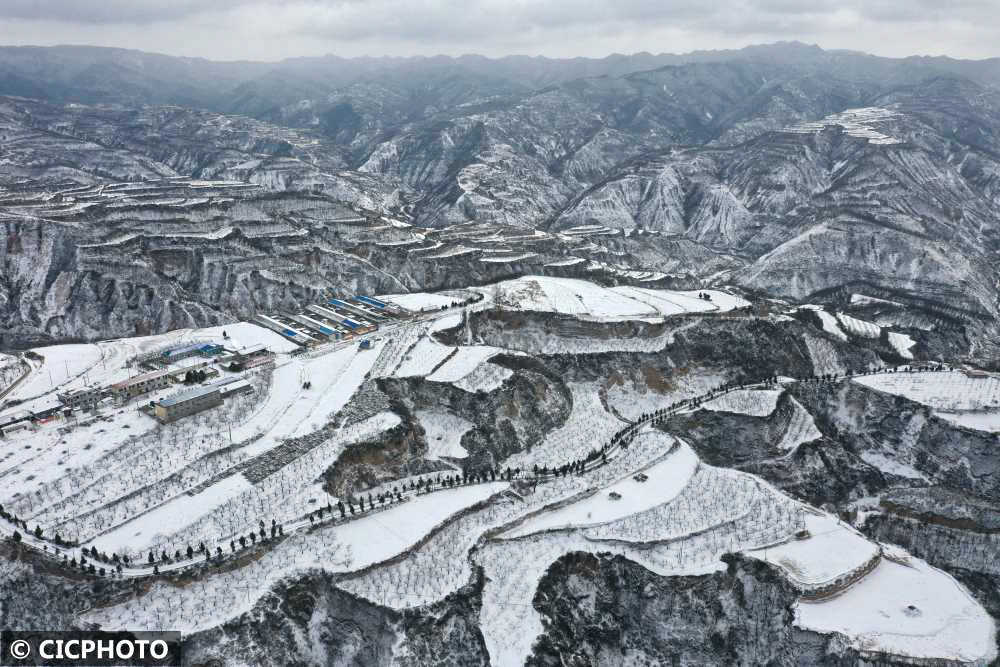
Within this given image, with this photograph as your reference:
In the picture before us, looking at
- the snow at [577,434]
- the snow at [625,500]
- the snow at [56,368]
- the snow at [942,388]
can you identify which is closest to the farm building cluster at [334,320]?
the snow at [56,368]

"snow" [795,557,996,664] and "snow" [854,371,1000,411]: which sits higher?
"snow" [854,371,1000,411]

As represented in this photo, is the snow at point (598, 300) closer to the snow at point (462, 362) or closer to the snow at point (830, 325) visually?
the snow at point (830, 325)

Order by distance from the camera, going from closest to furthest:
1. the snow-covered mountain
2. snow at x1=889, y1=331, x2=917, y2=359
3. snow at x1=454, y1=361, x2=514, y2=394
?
the snow-covered mountain < snow at x1=454, y1=361, x2=514, y2=394 < snow at x1=889, y1=331, x2=917, y2=359

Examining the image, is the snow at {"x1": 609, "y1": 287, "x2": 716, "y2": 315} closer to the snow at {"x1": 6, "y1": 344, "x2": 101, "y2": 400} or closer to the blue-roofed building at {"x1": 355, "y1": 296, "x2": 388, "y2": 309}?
the blue-roofed building at {"x1": 355, "y1": 296, "x2": 388, "y2": 309}

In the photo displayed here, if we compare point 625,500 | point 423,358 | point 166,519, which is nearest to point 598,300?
point 423,358

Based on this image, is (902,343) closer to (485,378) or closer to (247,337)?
(485,378)

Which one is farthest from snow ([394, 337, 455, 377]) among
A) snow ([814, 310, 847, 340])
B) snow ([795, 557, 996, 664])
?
snow ([814, 310, 847, 340])
